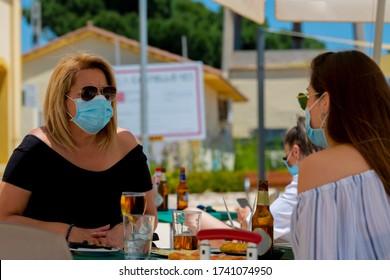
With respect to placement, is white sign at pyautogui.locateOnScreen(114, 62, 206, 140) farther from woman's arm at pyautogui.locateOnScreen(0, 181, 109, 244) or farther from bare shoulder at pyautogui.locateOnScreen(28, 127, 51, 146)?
woman's arm at pyautogui.locateOnScreen(0, 181, 109, 244)

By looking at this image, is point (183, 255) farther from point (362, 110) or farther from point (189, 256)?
point (362, 110)

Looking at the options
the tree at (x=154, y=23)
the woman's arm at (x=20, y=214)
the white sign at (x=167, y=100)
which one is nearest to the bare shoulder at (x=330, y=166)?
the woman's arm at (x=20, y=214)

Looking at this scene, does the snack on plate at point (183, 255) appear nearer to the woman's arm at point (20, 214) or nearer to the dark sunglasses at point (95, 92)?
the woman's arm at point (20, 214)

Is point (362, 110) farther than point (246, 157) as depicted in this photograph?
No

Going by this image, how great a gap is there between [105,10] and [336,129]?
47028 millimetres

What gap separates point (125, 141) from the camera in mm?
4137

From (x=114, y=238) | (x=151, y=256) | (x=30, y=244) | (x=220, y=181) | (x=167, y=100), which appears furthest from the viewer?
(x=220, y=181)

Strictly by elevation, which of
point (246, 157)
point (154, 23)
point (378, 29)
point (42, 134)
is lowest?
point (246, 157)

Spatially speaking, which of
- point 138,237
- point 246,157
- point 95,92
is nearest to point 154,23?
point 246,157

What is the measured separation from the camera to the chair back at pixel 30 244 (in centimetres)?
237

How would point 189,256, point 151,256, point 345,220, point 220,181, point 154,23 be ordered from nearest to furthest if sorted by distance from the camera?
point 345,220 < point 189,256 < point 151,256 < point 220,181 < point 154,23

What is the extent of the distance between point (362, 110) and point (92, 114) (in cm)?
157

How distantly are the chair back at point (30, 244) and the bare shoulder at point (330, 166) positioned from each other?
2.64ft
